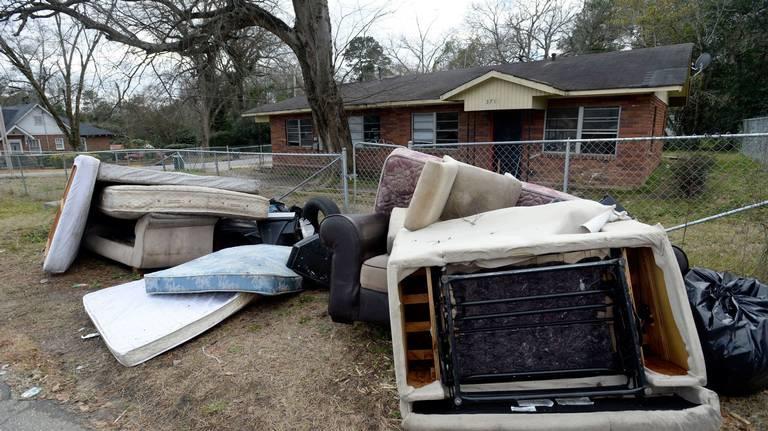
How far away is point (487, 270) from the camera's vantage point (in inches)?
70.7

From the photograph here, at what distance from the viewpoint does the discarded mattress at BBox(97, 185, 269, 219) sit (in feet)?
12.3

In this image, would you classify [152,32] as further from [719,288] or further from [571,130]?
[719,288]

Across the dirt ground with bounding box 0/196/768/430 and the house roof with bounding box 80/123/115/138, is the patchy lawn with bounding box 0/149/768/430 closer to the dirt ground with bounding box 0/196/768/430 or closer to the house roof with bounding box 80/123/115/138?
the dirt ground with bounding box 0/196/768/430

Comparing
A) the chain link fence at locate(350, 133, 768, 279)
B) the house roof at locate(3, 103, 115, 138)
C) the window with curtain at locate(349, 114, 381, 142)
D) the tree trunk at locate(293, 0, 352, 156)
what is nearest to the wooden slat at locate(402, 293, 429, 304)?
the chain link fence at locate(350, 133, 768, 279)

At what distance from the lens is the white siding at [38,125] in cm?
3506

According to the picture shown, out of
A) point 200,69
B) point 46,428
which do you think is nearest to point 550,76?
point 200,69

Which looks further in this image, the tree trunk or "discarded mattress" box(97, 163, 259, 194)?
the tree trunk

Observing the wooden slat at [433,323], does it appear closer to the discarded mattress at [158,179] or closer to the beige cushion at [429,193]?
the beige cushion at [429,193]

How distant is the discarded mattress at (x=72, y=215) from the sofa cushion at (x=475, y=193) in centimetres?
333

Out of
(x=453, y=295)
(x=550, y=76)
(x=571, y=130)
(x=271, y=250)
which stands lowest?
(x=271, y=250)

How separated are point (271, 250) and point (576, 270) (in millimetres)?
2695

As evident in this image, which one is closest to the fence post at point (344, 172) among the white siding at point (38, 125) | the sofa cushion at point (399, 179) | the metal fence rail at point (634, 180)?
the metal fence rail at point (634, 180)

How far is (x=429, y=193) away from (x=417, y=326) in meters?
0.70

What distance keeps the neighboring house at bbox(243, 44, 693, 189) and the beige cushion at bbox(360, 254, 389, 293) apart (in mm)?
5360
